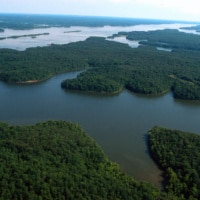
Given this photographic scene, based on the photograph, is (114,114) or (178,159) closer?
(178,159)

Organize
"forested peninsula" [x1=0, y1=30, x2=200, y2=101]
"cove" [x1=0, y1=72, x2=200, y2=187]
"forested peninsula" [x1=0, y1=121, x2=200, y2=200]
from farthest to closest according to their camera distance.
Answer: "forested peninsula" [x1=0, y1=30, x2=200, y2=101] → "cove" [x1=0, y1=72, x2=200, y2=187] → "forested peninsula" [x1=0, y1=121, x2=200, y2=200]

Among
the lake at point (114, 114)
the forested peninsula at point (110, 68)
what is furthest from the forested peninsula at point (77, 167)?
the forested peninsula at point (110, 68)

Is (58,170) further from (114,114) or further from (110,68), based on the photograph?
(110,68)

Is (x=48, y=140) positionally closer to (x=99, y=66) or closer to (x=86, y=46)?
(x=99, y=66)

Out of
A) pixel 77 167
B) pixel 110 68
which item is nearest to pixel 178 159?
pixel 77 167

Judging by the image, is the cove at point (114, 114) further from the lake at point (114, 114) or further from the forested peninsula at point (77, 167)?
the forested peninsula at point (77, 167)

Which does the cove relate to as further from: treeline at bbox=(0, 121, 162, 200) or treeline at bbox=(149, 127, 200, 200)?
treeline at bbox=(0, 121, 162, 200)

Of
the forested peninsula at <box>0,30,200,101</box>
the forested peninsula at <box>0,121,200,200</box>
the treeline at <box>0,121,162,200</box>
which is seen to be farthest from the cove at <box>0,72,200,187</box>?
the treeline at <box>0,121,162,200</box>
